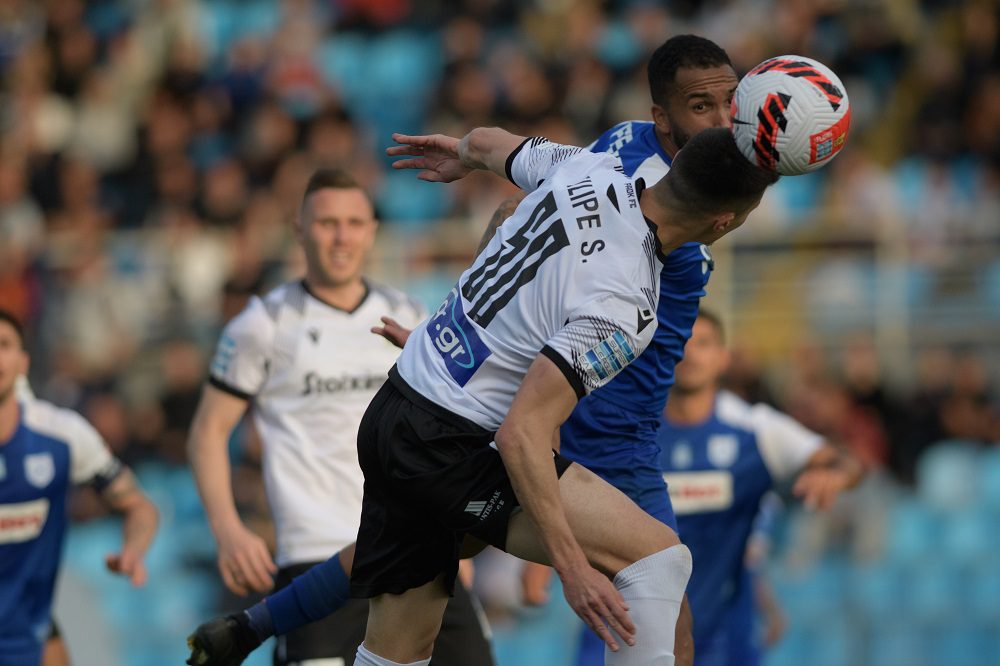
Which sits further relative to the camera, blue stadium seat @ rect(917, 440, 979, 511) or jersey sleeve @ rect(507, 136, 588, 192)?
blue stadium seat @ rect(917, 440, 979, 511)

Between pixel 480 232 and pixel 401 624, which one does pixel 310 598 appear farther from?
pixel 480 232

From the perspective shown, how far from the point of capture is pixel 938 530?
11.4m

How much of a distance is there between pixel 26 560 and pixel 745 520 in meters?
3.42

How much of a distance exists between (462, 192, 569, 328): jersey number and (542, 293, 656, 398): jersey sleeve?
0.24 meters

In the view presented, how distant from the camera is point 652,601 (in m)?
4.62

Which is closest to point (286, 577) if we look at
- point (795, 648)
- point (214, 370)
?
point (214, 370)

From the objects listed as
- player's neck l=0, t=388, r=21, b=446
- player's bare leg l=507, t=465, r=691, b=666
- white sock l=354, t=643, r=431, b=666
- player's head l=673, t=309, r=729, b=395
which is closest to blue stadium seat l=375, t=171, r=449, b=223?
player's head l=673, t=309, r=729, b=395

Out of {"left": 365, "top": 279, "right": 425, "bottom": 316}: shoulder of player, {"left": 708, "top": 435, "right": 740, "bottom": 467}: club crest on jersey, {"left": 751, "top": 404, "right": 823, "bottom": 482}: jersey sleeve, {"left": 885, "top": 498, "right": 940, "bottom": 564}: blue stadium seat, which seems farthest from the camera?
{"left": 885, "top": 498, "right": 940, "bottom": 564}: blue stadium seat

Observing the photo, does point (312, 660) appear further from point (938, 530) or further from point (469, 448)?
point (938, 530)

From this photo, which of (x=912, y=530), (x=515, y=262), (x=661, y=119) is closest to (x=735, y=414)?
(x=661, y=119)

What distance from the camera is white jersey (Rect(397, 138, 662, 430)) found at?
14.7ft

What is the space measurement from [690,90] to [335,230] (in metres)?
2.02

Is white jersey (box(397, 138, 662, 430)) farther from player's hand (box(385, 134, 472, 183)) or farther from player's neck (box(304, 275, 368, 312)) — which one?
player's neck (box(304, 275, 368, 312))

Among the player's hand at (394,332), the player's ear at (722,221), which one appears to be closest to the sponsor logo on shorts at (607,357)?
the player's ear at (722,221)
